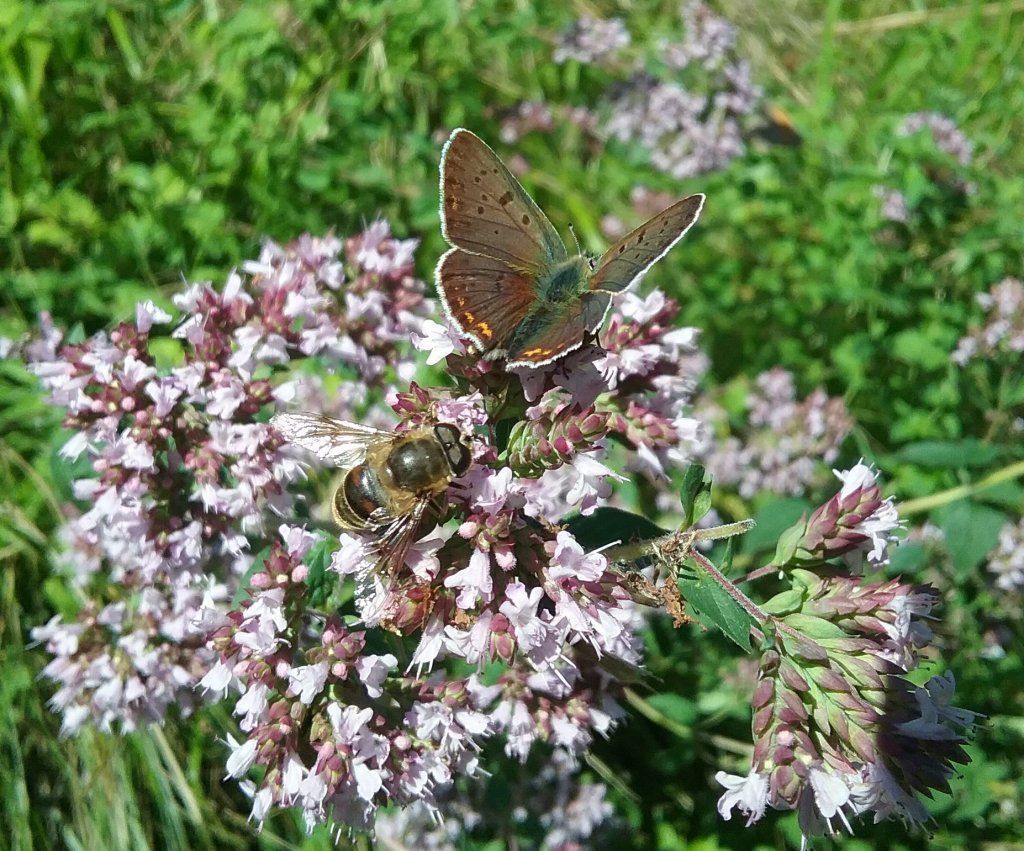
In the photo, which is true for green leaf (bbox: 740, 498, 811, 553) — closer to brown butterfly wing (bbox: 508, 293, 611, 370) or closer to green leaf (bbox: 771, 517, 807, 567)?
green leaf (bbox: 771, 517, 807, 567)

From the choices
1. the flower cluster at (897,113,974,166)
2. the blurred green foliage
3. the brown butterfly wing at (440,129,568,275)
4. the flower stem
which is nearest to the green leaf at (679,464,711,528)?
the flower stem

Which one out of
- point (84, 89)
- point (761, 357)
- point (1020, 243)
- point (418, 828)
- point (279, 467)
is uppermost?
point (84, 89)

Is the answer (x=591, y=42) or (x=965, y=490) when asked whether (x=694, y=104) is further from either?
(x=965, y=490)

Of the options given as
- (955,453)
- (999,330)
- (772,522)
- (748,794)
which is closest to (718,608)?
(748,794)

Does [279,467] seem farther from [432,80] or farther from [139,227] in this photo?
[432,80]

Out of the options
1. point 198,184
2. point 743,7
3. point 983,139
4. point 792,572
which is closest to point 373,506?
point 792,572

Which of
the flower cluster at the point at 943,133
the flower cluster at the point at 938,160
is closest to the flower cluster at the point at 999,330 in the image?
the flower cluster at the point at 938,160

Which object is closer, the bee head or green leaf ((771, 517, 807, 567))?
the bee head
